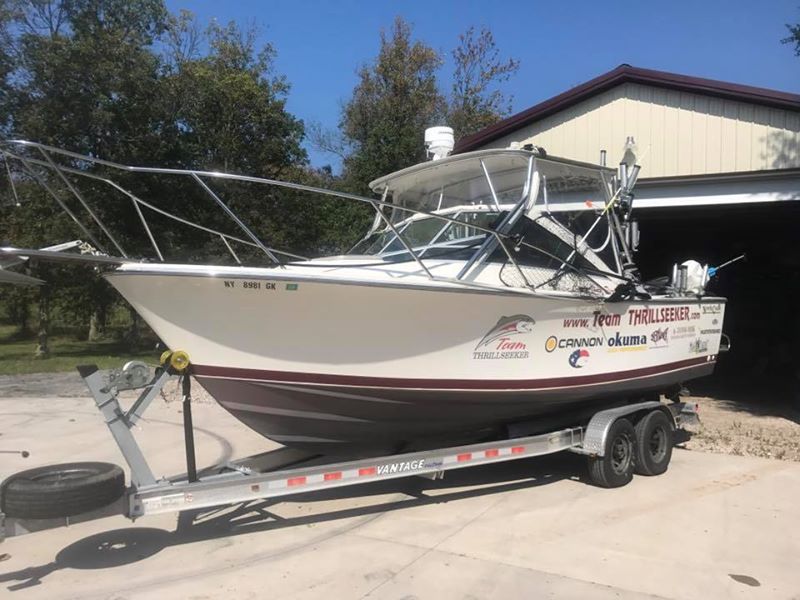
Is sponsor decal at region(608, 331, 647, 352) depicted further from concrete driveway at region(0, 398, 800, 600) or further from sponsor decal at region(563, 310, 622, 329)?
concrete driveway at region(0, 398, 800, 600)

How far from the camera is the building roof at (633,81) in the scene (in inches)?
376

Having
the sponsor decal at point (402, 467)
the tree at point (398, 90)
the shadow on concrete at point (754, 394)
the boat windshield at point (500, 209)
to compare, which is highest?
the tree at point (398, 90)

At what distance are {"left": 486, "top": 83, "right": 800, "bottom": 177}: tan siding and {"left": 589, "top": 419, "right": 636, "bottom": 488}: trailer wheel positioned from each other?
5.34 m

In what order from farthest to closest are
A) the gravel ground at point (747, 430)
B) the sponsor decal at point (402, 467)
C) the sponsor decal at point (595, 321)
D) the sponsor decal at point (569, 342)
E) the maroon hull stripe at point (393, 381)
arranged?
the gravel ground at point (747, 430)
the sponsor decal at point (595, 321)
the sponsor decal at point (569, 342)
the sponsor decal at point (402, 467)
the maroon hull stripe at point (393, 381)

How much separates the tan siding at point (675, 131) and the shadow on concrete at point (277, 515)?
5.34 meters

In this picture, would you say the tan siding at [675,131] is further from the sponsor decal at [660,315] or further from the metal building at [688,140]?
the sponsor decal at [660,315]

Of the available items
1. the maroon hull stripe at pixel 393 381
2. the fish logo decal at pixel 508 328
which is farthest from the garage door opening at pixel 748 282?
the fish logo decal at pixel 508 328

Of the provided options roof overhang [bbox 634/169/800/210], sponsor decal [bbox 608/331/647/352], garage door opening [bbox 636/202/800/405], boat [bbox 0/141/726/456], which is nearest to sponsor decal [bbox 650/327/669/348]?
boat [bbox 0/141/726/456]

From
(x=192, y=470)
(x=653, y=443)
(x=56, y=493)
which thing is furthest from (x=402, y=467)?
(x=653, y=443)

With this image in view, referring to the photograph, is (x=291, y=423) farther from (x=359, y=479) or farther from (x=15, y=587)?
(x=15, y=587)

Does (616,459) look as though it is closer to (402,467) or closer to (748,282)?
(402,467)

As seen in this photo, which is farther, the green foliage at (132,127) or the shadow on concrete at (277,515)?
the green foliage at (132,127)

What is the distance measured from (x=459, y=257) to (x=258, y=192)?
552 inches

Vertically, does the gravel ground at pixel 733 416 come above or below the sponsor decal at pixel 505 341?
below
